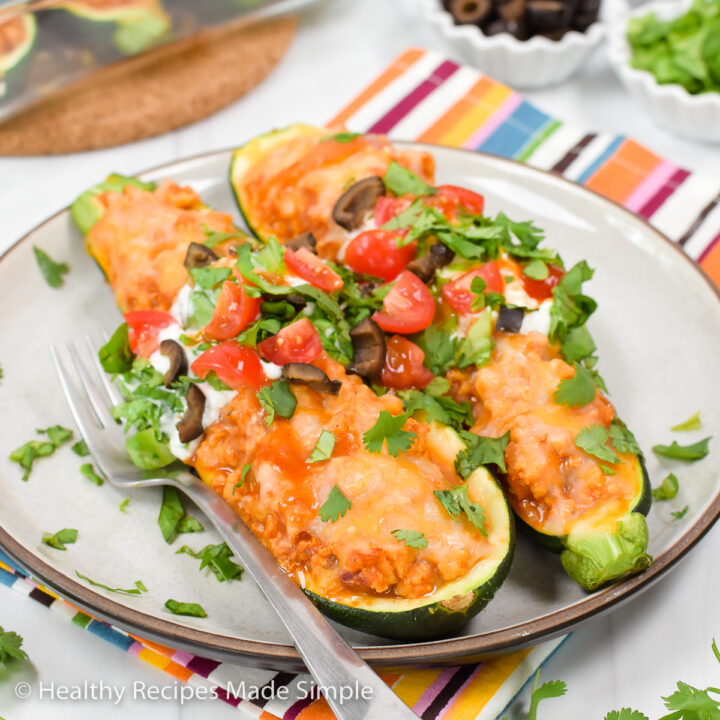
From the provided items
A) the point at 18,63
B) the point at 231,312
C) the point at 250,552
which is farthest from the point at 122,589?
the point at 18,63

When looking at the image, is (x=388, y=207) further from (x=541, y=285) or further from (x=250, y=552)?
(x=250, y=552)

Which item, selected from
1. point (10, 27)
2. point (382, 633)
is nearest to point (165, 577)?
point (382, 633)

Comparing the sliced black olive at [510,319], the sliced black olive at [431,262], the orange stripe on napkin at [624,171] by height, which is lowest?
the orange stripe on napkin at [624,171]

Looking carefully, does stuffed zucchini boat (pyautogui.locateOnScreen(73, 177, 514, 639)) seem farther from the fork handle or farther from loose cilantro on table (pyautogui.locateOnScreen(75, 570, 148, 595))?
loose cilantro on table (pyautogui.locateOnScreen(75, 570, 148, 595))

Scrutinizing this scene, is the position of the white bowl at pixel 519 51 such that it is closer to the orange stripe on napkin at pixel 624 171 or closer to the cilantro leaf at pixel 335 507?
the orange stripe on napkin at pixel 624 171

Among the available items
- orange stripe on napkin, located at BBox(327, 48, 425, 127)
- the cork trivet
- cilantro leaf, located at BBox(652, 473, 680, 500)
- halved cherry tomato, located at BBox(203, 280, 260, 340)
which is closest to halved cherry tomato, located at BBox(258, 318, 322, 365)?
halved cherry tomato, located at BBox(203, 280, 260, 340)

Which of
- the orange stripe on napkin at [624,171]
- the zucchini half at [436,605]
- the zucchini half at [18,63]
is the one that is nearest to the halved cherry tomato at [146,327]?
the zucchini half at [436,605]
